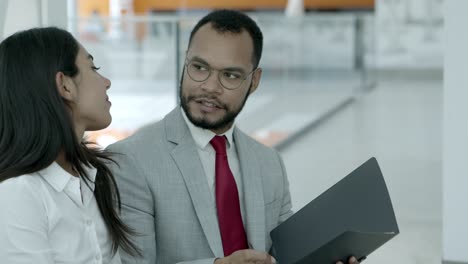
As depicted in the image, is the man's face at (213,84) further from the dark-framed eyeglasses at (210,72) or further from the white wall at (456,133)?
the white wall at (456,133)

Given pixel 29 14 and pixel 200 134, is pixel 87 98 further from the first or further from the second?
pixel 29 14

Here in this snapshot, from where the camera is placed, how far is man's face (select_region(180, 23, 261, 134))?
2119 mm

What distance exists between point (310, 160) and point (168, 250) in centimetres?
542

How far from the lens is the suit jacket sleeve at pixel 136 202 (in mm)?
2061

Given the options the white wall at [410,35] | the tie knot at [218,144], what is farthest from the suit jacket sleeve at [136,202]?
the white wall at [410,35]

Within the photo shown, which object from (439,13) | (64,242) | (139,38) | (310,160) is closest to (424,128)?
(310,160)

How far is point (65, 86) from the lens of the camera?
5.61 ft

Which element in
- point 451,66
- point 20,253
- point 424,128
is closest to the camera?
point 20,253

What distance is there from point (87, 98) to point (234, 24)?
56 cm

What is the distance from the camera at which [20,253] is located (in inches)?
62.3

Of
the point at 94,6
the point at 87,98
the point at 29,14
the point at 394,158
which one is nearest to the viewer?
the point at 87,98

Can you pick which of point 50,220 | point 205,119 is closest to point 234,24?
point 205,119

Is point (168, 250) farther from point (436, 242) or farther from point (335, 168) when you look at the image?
point (335, 168)

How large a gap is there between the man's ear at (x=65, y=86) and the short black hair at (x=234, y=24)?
56cm
